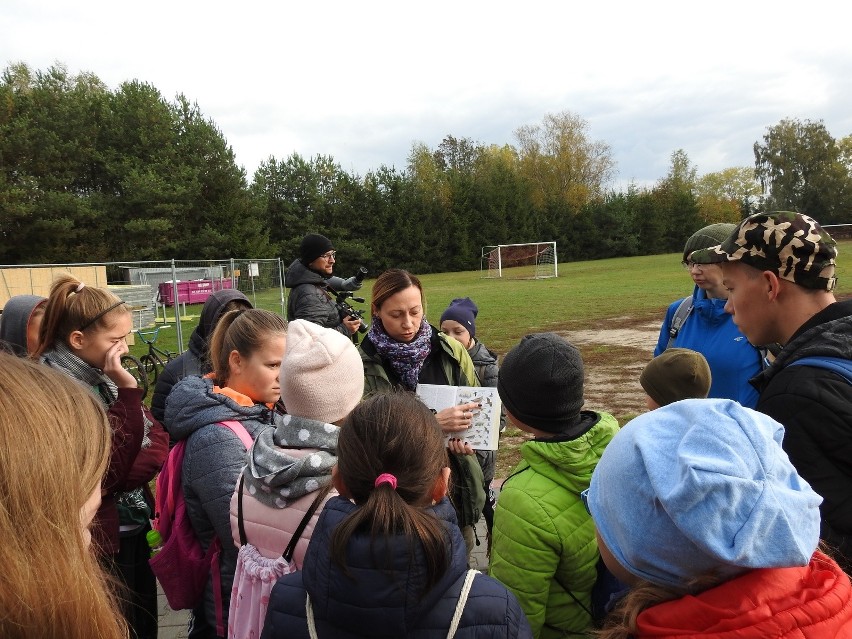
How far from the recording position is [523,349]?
2.17 meters

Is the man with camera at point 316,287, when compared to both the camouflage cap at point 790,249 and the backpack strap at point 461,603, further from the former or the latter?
the backpack strap at point 461,603

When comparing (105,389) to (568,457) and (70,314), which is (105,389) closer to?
(70,314)

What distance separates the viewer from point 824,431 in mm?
1680

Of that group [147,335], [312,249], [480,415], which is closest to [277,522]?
[480,415]

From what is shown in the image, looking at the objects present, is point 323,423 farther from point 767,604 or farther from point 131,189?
point 131,189

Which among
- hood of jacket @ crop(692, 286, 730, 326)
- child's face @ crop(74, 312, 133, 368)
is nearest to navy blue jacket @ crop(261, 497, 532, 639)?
child's face @ crop(74, 312, 133, 368)

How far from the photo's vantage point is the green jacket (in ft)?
10.5

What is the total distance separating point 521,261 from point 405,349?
132 ft

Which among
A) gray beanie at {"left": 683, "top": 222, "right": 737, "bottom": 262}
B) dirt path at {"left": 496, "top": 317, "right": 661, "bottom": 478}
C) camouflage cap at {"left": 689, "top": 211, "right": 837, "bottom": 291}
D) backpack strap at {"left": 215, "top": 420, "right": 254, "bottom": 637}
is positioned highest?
gray beanie at {"left": 683, "top": 222, "right": 737, "bottom": 262}

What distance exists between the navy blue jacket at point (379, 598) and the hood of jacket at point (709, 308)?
2608 millimetres

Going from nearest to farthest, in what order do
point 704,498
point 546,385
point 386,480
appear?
1. point 704,498
2. point 386,480
3. point 546,385

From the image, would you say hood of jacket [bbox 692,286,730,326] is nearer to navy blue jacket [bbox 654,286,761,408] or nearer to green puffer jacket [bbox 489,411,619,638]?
navy blue jacket [bbox 654,286,761,408]

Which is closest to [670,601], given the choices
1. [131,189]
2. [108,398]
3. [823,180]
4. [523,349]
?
[523,349]

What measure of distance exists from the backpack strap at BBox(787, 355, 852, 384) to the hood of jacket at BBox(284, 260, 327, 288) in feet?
16.9
